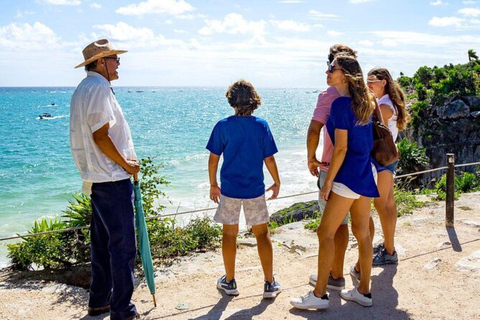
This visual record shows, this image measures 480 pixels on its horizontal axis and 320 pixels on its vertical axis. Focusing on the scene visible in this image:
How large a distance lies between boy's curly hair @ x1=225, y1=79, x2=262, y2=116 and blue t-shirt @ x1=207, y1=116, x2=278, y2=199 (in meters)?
0.07

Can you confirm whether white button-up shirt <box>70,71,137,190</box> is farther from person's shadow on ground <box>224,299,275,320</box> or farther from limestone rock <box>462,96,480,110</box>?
limestone rock <box>462,96,480,110</box>

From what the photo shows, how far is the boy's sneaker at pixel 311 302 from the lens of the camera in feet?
13.8

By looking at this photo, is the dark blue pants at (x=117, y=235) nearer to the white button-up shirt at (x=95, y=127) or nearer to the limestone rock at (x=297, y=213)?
the white button-up shirt at (x=95, y=127)

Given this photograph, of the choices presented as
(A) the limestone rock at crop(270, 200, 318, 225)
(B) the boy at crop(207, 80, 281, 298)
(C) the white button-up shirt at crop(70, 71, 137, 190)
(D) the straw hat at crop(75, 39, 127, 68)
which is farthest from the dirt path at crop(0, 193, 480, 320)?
(D) the straw hat at crop(75, 39, 127, 68)

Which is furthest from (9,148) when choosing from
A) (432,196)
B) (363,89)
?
(363,89)

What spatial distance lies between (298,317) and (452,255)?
2302 millimetres

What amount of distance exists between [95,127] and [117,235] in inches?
34.0

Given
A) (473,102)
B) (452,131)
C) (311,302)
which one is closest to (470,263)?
(311,302)

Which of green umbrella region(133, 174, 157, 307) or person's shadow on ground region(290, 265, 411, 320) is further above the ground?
green umbrella region(133, 174, 157, 307)

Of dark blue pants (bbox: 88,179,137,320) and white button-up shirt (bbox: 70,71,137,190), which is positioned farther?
dark blue pants (bbox: 88,179,137,320)

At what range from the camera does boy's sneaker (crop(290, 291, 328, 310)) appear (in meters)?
4.19

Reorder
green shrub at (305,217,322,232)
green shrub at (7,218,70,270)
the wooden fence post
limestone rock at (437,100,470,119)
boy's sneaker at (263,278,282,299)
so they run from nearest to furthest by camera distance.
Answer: boy's sneaker at (263,278,282,299), green shrub at (7,218,70,270), the wooden fence post, green shrub at (305,217,322,232), limestone rock at (437,100,470,119)

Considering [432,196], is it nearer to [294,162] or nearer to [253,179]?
[253,179]

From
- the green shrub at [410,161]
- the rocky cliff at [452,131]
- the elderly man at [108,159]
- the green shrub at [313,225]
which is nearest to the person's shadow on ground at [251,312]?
the elderly man at [108,159]
